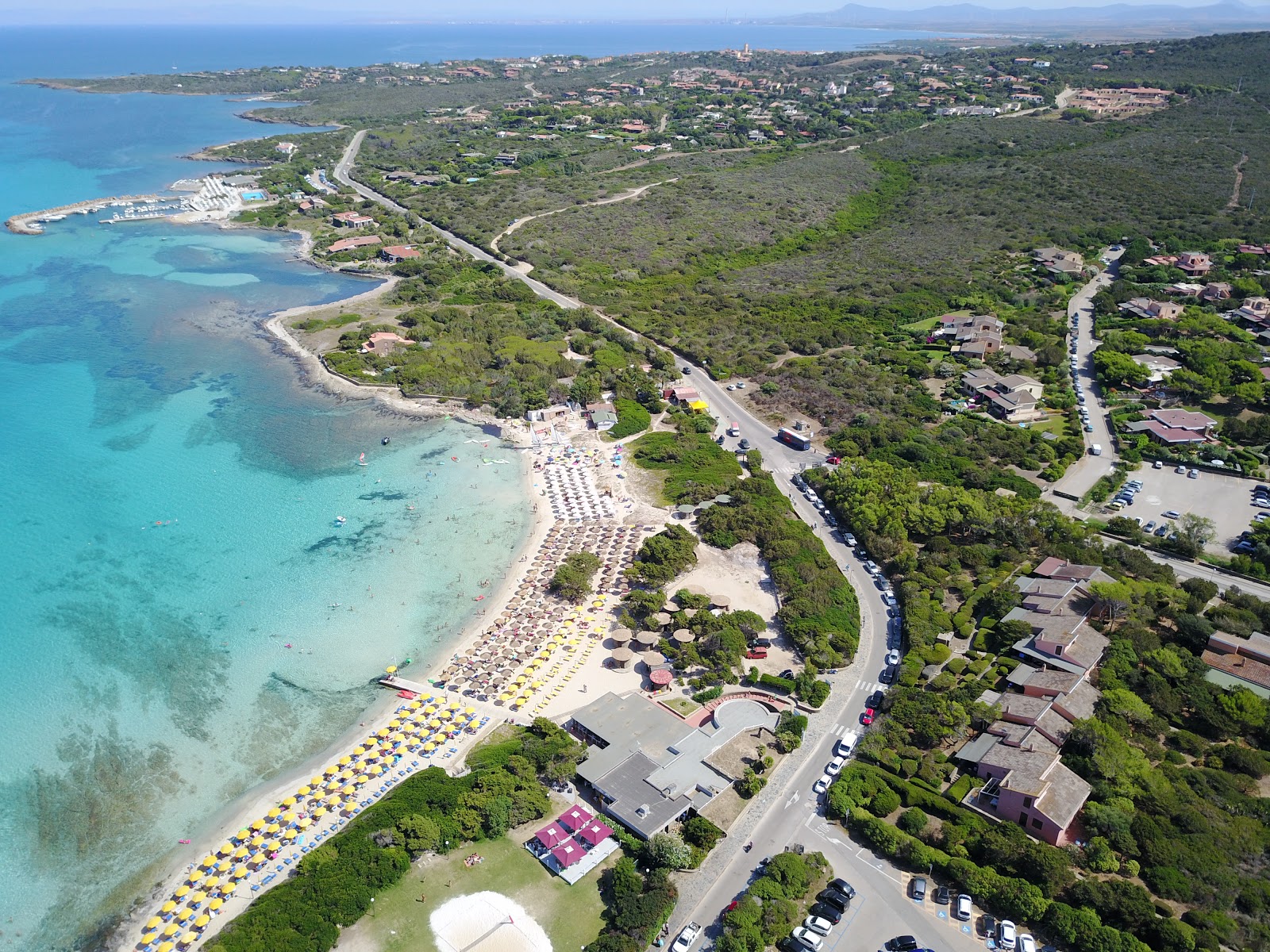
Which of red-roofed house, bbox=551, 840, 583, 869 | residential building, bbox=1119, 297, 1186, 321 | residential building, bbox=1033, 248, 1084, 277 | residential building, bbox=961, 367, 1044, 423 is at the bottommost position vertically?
red-roofed house, bbox=551, 840, 583, 869

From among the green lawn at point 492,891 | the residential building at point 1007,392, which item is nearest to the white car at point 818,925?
the green lawn at point 492,891

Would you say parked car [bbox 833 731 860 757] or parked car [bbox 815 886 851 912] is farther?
parked car [bbox 833 731 860 757]

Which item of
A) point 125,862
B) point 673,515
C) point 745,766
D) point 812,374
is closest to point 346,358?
point 673,515

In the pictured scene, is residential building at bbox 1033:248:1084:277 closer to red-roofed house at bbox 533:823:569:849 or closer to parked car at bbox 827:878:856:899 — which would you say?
parked car at bbox 827:878:856:899

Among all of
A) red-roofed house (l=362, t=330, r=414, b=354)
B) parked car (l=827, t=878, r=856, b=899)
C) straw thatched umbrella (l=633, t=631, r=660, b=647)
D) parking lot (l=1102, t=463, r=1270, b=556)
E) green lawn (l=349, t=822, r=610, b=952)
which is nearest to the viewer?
green lawn (l=349, t=822, r=610, b=952)

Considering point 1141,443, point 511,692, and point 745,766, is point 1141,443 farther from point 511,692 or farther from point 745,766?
point 511,692

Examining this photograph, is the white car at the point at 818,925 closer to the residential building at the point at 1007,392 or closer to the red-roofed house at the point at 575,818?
the red-roofed house at the point at 575,818

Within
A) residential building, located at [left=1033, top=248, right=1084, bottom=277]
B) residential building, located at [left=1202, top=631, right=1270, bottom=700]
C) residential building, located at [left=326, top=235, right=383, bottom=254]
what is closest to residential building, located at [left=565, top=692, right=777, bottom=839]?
residential building, located at [left=1202, top=631, right=1270, bottom=700]
